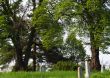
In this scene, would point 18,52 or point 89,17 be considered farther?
point 18,52

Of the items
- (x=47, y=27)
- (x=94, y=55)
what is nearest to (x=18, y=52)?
(x=47, y=27)

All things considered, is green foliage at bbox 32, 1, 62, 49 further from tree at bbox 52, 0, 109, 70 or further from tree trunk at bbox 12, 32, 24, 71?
tree trunk at bbox 12, 32, 24, 71

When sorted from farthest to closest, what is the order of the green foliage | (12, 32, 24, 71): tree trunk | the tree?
1. (12, 32, 24, 71): tree trunk
2. the green foliage
3. the tree

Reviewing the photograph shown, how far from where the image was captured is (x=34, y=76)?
17.2 meters

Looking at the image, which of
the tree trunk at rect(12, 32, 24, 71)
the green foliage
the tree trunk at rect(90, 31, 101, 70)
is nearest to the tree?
the tree trunk at rect(90, 31, 101, 70)

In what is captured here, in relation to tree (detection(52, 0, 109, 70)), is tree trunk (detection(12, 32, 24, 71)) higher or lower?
lower

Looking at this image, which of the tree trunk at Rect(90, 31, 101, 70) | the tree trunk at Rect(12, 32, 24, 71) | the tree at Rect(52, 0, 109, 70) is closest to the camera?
the tree trunk at Rect(90, 31, 101, 70)

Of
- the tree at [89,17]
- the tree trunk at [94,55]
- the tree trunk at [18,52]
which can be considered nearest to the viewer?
the tree trunk at [94,55]

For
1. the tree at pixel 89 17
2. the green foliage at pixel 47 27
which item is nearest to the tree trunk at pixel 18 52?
the green foliage at pixel 47 27

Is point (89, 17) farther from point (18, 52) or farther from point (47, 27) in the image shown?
point (18, 52)

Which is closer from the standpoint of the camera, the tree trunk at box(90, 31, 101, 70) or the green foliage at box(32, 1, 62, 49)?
the tree trunk at box(90, 31, 101, 70)

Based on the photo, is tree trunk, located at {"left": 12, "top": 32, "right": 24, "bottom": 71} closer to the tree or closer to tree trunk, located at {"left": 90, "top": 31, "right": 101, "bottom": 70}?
the tree

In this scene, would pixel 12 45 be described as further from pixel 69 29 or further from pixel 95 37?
pixel 95 37

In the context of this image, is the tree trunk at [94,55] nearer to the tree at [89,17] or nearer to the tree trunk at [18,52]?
the tree at [89,17]
